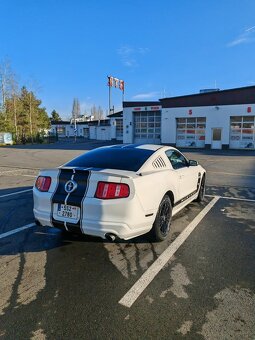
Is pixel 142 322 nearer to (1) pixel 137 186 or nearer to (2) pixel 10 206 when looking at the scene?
(1) pixel 137 186

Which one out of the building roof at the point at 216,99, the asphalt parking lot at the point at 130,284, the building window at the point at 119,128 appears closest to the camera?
the asphalt parking lot at the point at 130,284

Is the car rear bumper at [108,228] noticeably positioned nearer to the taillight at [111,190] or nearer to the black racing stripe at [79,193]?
the black racing stripe at [79,193]

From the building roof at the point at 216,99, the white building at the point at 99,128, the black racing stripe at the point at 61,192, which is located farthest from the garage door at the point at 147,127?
the black racing stripe at the point at 61,192

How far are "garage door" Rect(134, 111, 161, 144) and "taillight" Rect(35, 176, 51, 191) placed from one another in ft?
105

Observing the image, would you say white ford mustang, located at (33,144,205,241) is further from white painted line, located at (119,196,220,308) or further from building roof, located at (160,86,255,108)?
building roof, located at (160,86,255,108)

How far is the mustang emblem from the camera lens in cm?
381

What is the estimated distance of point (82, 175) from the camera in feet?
12.6

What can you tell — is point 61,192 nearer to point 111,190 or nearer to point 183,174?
point 111,190

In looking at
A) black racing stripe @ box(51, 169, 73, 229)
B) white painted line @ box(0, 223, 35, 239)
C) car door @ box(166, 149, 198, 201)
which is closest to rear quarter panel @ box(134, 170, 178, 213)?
car door @ box(166, 149, 198, 201)

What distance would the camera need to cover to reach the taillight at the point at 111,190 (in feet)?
11.9

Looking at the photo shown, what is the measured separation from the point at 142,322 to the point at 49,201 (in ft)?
6.95

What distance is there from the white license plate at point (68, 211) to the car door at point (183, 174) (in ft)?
6.99

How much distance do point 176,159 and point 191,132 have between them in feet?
87.6

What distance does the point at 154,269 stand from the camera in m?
3.48
